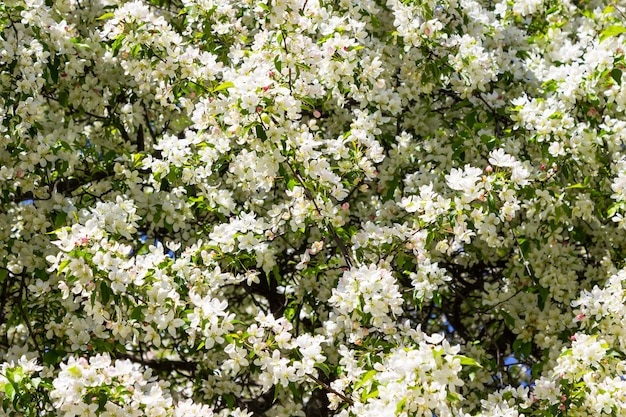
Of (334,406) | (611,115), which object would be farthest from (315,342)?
(611,115)

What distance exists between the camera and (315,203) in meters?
3.31

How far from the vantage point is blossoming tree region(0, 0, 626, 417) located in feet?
9.77

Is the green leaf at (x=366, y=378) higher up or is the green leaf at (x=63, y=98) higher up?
the green leaf at (x=63, y=98)

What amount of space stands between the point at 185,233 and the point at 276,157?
0.91 m

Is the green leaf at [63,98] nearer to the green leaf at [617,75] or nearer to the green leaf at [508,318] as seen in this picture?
the green leaf at [508,318]

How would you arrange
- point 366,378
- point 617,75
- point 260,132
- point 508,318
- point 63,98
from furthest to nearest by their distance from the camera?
point 63,98 → point 508,318 → point 617,75 → point 260,132 → point 366,378

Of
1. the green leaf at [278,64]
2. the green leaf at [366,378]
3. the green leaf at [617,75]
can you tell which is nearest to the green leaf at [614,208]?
the green leaf at [617,75]

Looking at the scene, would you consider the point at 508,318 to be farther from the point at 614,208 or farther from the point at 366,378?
the point at 366,378

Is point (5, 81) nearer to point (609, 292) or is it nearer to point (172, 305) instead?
point (172, 305)

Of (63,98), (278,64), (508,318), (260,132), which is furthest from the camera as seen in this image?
(63,98)

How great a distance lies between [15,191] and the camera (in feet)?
13.2

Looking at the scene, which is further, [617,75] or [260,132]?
[617,75]

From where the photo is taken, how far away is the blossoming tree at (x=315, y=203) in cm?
298

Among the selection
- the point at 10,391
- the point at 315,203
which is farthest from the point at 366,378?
the point at 10,391
